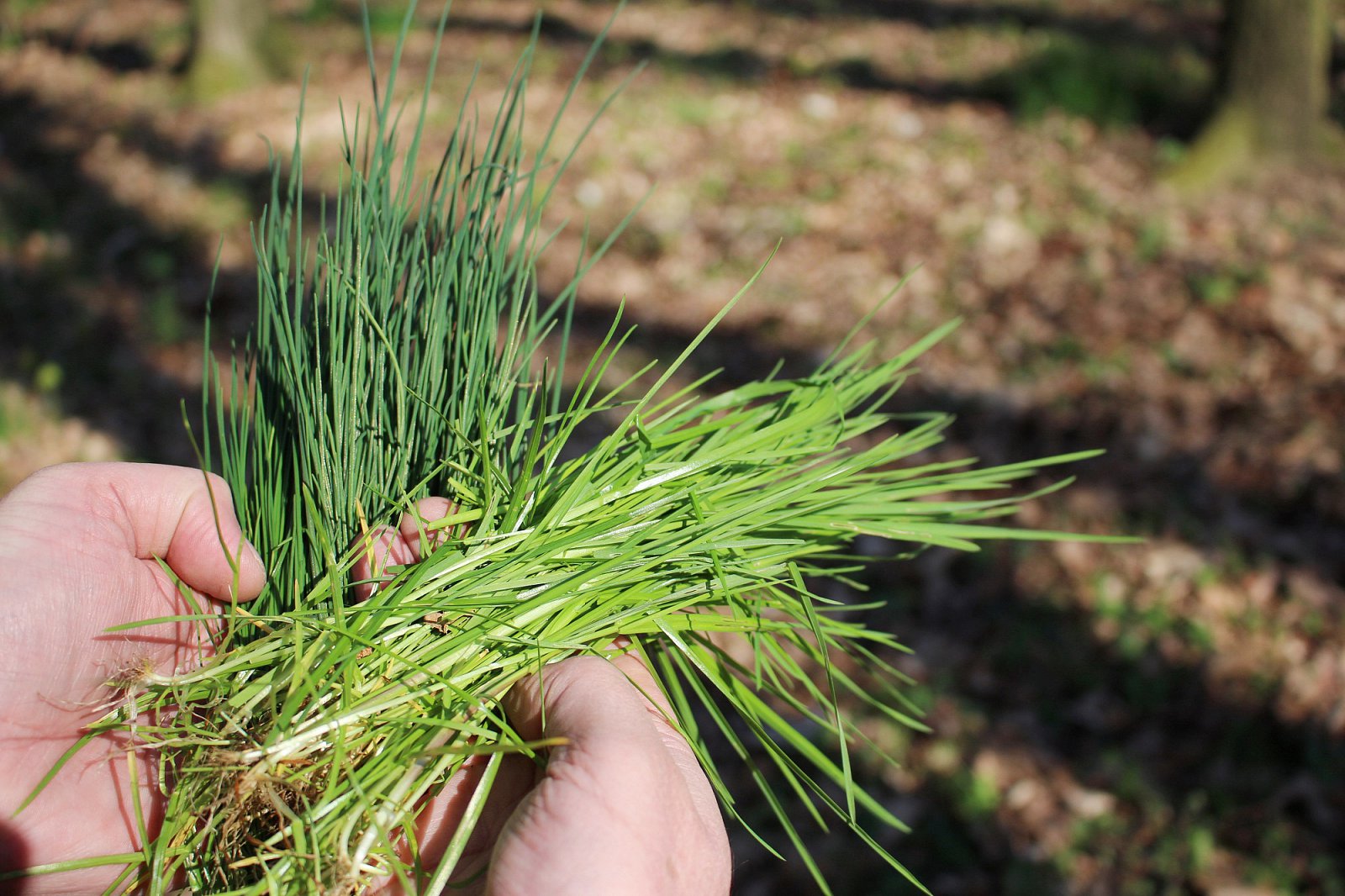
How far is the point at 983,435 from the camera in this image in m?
3.49

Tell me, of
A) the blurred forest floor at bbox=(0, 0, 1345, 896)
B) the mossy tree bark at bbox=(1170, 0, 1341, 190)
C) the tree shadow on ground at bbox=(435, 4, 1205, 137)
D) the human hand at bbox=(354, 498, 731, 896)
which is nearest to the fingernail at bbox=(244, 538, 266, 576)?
the human hand at bbox=(354, 498, 731, 896)

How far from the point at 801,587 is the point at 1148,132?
4.61m

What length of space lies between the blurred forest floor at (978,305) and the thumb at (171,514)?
77cm

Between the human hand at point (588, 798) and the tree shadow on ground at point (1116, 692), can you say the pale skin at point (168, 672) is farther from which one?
the tree shadow on ground at point (1116, 692)

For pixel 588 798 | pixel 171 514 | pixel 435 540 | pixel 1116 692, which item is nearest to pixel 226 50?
pixel 171 514

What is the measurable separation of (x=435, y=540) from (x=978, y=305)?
3262 millimetres

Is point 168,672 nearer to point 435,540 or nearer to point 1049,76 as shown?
point 435,540

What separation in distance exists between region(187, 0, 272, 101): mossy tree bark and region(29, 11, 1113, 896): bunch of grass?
5.39 meters

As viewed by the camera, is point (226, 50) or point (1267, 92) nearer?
point (1267, 92)

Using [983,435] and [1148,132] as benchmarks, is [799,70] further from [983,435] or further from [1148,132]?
[983,435]

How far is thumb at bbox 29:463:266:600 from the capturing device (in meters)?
1.26

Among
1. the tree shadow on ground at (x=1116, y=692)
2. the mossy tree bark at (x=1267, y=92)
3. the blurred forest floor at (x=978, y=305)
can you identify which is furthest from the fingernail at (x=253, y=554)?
the mossy tree bark at (x=1267, y=92)

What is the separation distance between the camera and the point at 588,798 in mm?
1009

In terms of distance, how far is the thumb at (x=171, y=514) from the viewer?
1.26 meters
